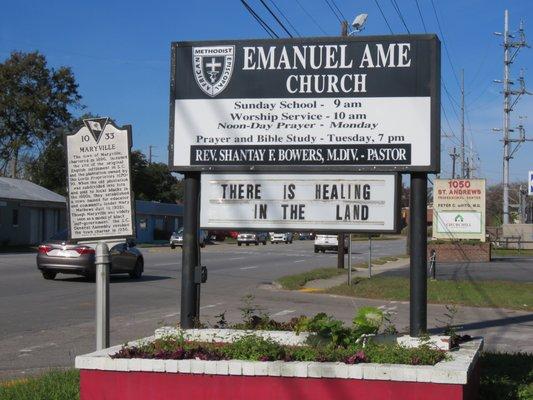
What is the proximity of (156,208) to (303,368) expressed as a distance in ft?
230

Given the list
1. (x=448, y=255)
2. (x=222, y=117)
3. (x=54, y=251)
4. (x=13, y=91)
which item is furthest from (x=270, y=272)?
(x=13, y=91)

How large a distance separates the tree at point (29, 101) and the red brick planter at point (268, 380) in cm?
6263

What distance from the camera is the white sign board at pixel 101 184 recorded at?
23.1 ft

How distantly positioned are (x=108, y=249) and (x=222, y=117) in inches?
69.2

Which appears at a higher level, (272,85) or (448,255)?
(272,85)

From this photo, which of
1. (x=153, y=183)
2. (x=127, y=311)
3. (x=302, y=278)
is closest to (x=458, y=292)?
(x=302, y=278)

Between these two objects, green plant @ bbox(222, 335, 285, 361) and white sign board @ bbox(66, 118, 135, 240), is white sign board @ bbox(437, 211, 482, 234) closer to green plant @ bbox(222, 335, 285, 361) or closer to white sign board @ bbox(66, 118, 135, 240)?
white sign board @ bbox(66, 118, 135, 240)

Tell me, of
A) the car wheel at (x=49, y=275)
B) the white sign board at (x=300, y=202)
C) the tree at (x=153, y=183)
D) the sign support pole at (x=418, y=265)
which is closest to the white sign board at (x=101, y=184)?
the white sign board at (x=300, y=202)

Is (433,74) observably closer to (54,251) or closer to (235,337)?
(235,337)

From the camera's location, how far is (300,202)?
7.62m

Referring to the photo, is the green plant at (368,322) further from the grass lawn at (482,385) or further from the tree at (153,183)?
the tree at (153,183)

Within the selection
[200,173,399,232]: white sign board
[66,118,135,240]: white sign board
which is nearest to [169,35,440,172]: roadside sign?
[200,173,399,232]: white sign board

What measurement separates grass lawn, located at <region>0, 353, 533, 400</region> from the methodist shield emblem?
10.5 feet

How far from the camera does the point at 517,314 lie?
54.2ft
